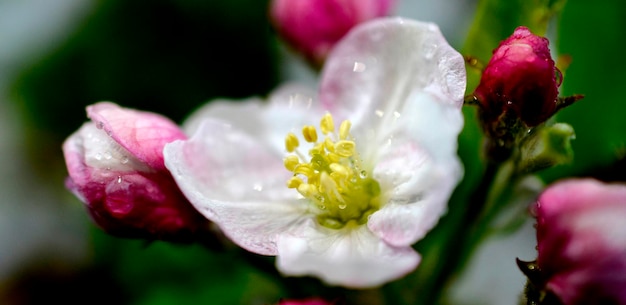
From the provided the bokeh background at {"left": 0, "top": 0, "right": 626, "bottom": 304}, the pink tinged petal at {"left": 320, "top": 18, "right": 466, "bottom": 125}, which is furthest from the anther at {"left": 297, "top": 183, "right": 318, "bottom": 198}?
the bokeh background at {"left": 0, "top": 0, "right": 626, "bottom": 304}

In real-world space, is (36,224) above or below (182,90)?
below

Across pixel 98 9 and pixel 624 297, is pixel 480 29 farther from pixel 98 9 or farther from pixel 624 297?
pixel 98 9

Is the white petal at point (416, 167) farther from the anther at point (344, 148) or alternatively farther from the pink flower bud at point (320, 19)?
the pink flower bud at point (320, 19)

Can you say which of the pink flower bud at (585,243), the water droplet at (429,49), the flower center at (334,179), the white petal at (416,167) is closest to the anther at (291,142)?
the flower center at (334,179)

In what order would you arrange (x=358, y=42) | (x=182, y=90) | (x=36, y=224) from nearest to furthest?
(x=358, y=42) < (x=182, y=90) < (x=36, y=224)

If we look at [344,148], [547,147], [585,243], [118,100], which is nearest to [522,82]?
[547,147]

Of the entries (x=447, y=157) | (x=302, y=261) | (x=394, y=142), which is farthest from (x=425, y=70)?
(x=302, y=261)

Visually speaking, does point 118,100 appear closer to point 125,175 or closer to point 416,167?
point 125,175
